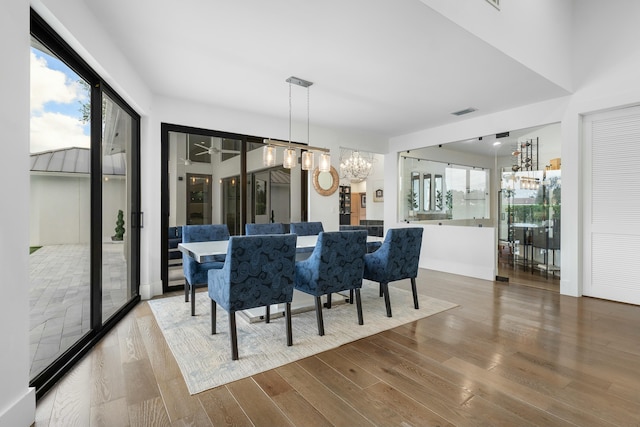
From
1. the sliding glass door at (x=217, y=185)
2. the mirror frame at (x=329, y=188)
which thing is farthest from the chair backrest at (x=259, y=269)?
the mirror frame at (x=329, y=188)

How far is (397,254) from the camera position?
334 centimetres

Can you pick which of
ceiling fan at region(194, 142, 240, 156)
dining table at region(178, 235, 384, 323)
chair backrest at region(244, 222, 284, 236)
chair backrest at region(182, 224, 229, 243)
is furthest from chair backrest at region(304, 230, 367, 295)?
ceiling fan at region(194, 142, 240, 156)

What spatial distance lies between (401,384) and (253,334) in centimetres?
136

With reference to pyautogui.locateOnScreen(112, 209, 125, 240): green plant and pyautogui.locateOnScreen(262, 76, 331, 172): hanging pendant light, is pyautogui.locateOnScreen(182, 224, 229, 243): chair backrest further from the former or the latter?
pyautogui.locateOnScreen(262, 76, 331, 172): hanging pendant light

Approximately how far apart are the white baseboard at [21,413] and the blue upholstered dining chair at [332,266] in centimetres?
187

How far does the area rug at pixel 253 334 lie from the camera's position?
2.24 m

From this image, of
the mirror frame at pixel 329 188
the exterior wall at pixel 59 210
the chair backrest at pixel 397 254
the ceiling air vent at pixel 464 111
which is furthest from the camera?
the mirror frame at pixel 329 188

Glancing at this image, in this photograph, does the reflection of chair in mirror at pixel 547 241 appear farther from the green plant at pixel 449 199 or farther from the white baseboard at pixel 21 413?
the white baseboard at pixel 21 413

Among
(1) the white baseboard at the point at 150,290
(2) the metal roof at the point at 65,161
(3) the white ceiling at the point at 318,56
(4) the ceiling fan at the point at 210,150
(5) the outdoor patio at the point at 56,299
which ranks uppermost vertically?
(3) the white ceiling at the point at 318,56

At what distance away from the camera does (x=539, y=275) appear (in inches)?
188

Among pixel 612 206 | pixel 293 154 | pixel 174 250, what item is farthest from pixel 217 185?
pixel 612 206

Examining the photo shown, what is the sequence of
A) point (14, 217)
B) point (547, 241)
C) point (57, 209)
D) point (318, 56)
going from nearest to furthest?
point (14, 217)
point (57, 209)
point (318, 56)
point (547, 241)

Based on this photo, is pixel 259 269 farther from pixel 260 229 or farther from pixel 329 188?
pixel 329 188

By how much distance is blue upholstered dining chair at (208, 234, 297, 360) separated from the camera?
232 centimetres
